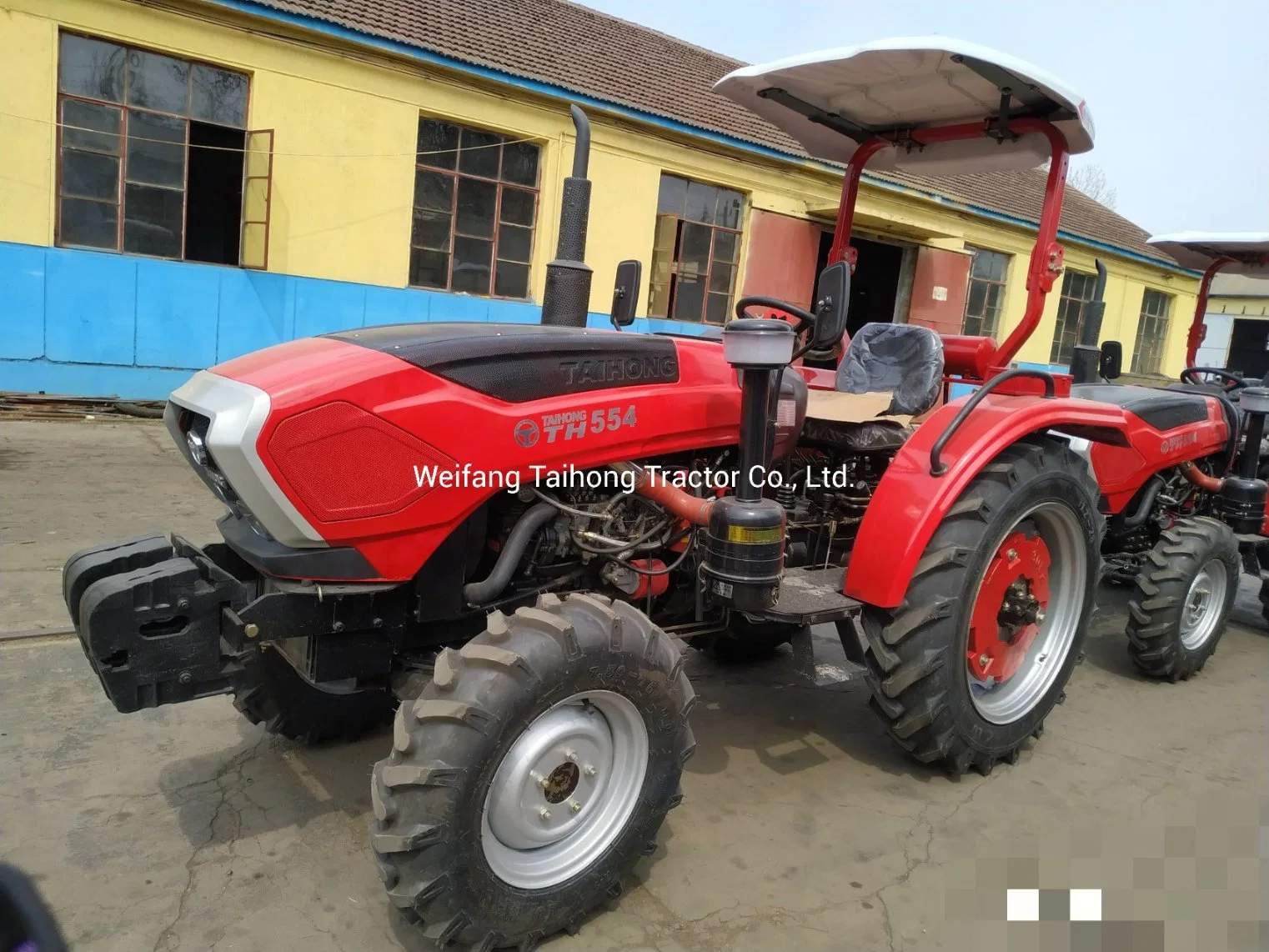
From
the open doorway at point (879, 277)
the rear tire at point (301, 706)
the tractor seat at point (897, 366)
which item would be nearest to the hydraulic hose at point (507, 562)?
the rear tire at point (301, 706)

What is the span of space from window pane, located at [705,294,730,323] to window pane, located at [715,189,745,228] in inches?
40.4

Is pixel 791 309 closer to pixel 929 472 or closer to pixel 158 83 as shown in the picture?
pixel 929 472

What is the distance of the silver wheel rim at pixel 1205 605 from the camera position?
4.57 m

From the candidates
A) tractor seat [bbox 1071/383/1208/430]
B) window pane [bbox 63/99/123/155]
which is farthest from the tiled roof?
tractor seat [bbox 1071/383/1208/430]

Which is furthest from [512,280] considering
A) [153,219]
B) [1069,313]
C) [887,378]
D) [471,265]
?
[1069,313]

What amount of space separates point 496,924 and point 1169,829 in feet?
7.36

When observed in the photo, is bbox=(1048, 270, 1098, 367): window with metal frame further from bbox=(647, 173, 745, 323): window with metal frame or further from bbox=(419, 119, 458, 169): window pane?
bbox=(419, 119, 458, 169): window pane

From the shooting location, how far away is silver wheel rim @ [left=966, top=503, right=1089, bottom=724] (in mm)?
3416

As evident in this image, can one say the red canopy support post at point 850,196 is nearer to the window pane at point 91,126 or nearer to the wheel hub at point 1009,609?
the wheel hub at point 1009,609

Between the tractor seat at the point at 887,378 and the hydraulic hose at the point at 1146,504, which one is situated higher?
the tractor seat at the point at 887,378

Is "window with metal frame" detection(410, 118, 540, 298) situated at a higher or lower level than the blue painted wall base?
A: higher

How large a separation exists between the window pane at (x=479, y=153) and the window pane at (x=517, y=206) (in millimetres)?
306

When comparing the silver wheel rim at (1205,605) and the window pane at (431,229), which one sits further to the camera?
the window pane at (431,229)

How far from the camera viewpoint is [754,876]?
2578mm
